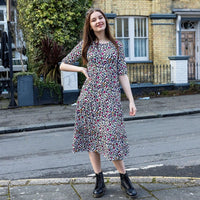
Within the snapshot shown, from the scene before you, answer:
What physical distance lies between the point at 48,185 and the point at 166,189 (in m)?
1.33

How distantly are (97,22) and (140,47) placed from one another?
1317 cm

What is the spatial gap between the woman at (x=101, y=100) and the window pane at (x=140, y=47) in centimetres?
1299

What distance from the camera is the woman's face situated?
350 cm

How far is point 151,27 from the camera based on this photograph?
16.2 metres

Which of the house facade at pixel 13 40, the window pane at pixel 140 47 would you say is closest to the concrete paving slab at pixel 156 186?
the house facade at pixel 13 40

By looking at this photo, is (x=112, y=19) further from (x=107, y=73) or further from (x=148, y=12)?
(x=107, y=73)

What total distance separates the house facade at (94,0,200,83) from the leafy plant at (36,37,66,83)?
12.6 feet

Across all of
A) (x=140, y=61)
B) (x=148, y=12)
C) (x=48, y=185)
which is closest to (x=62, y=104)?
(x=140, y=61)

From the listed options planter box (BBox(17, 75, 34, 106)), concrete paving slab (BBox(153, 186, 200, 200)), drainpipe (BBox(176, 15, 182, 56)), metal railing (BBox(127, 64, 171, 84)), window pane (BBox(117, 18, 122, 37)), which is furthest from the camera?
drainpipe (BBox(176, 15, 182, 56))

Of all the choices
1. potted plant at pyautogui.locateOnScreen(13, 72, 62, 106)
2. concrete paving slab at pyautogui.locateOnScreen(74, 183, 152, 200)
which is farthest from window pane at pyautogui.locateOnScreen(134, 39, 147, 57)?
concrete paving slab at pyautogui.locateOnScreen(74, 183, 152, 200)

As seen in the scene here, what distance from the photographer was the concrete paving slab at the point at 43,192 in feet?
11.6

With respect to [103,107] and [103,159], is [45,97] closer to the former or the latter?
[103,159]

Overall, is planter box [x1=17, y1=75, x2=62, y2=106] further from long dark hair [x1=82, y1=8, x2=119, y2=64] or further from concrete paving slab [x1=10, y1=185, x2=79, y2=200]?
long dark hair [x1=82, y1=8, x2=119, y2=64]

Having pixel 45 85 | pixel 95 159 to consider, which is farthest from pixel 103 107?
pixel 45 85
